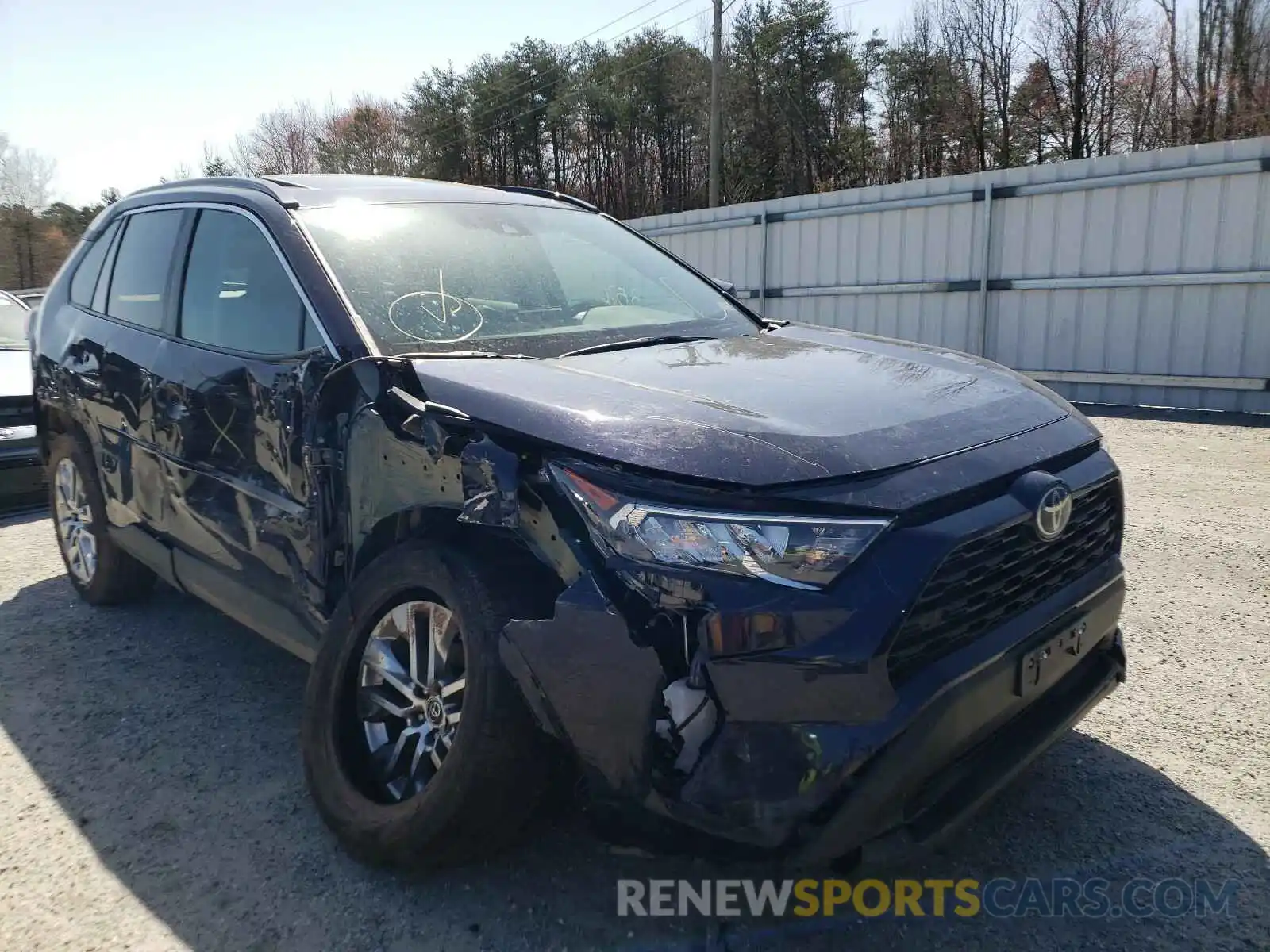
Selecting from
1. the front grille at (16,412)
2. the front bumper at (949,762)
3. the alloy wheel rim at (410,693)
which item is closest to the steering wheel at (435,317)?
the alloy wheel rim at (410,693)

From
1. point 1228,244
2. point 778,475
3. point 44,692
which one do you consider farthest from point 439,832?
point 1228,244

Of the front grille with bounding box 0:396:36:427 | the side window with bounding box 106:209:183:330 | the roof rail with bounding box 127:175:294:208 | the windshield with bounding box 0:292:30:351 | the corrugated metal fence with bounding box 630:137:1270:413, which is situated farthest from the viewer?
the corrugated metal fence with bounding box 630:137:1270:413

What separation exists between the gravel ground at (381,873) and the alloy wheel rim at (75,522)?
1.39ft

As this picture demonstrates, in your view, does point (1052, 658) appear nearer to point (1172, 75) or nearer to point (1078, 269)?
point (1078, 269)

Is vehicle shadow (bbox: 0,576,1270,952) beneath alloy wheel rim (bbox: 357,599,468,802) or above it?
beneath

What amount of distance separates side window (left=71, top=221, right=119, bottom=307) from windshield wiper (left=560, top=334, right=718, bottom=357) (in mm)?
2645

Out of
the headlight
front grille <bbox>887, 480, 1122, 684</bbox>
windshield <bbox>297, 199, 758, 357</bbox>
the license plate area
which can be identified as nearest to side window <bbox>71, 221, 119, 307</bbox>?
windshield <bbox>297, 199, 758, 357</bbox>

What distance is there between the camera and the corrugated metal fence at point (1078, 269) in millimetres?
9641

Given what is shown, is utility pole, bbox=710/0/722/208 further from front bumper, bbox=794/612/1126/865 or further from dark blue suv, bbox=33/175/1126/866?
front bumper, bbox=794/612/1126/865

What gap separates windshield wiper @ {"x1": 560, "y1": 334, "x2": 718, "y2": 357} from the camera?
2.75 m

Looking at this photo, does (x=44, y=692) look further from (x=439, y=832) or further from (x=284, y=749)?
(x=439, y=832)

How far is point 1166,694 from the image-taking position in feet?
10.8

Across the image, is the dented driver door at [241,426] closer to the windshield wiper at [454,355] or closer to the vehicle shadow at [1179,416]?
the windshield wiper at [454,355]

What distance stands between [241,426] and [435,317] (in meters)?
0.73
